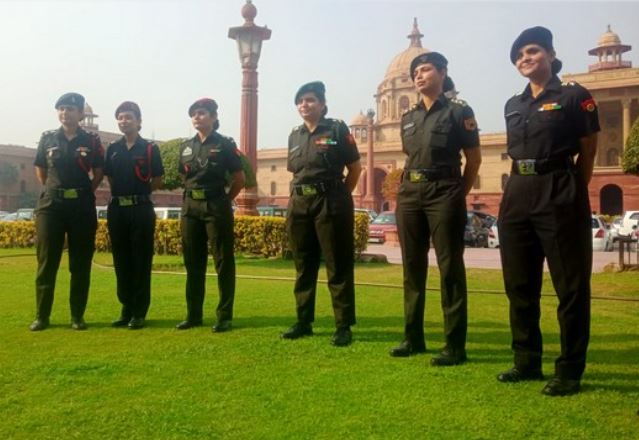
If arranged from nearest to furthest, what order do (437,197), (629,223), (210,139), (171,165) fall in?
(437,197), (210,139), (171,165), (629,223)

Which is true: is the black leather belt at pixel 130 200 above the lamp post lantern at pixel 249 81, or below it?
below

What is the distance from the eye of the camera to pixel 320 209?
4504 millimetres

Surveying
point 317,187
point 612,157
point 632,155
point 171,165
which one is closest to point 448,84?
point 317,187

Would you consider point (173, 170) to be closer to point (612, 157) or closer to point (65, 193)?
point (65, 193)

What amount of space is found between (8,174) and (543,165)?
63624mm

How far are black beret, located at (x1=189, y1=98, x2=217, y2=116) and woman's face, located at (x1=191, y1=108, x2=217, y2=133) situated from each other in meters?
0.02

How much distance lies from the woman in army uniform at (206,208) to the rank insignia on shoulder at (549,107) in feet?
8.90

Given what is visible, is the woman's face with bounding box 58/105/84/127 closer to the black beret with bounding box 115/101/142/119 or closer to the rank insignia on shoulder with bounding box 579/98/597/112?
the black beret with bounding box 115/101/142/119

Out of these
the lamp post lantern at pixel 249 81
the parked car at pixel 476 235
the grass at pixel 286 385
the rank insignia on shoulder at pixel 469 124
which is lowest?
the grass at pixel 286 385

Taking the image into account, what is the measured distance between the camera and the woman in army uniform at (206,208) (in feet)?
16.3

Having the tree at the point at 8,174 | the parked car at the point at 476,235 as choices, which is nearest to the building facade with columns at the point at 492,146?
the parked car at the point at 476,235

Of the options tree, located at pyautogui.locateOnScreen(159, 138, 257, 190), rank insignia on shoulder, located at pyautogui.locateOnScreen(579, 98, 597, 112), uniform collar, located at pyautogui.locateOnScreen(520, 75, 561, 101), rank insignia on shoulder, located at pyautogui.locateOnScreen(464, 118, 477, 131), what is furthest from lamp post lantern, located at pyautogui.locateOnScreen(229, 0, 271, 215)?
rank insignia on shoulder, located at pyautogui.locateOnScreen(579, 98, 597, 112)

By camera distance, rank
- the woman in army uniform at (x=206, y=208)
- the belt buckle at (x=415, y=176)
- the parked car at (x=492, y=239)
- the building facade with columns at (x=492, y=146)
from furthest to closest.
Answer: the building facade with columns at (x=492, y=146)
the parked car at (x=492, y=239)
the woman in army uniform at (x=206, y=208)
the belt buckle at (x=415, y=176)

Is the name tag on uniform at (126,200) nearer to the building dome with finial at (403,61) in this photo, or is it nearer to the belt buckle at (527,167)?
the belt buckle at (527,167)
